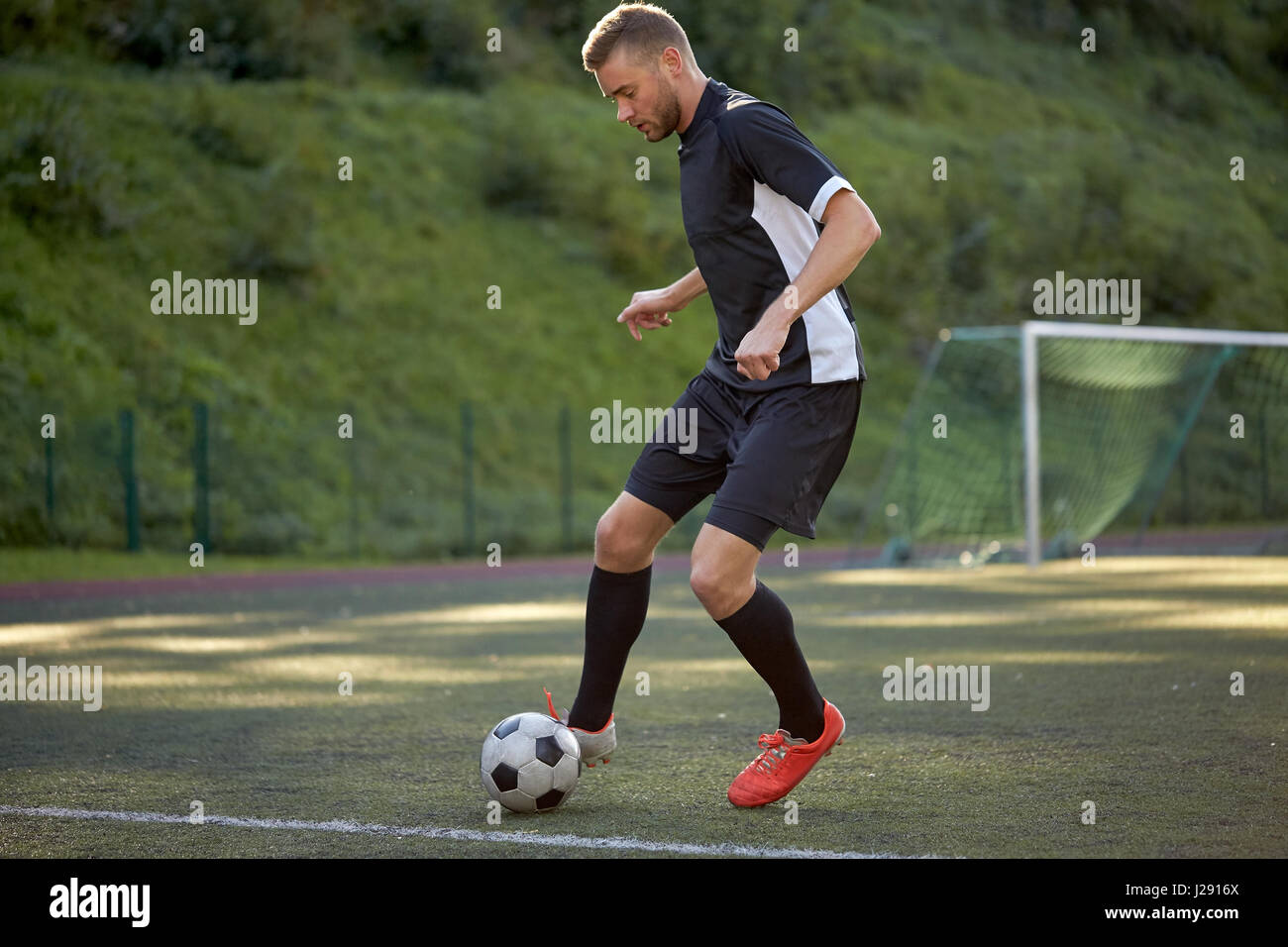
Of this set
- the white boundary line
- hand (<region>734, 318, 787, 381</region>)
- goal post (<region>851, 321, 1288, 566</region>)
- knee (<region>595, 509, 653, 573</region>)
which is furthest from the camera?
goal post (<region>851, 321, 1288, 566</region>)

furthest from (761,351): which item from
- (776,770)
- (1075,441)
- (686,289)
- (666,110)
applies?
(1075,441)

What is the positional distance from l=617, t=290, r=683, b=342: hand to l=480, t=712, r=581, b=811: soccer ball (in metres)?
1.39

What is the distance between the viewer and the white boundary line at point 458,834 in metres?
3.74

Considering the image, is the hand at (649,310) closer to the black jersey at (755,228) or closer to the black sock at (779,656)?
the black jersey at (755,228)

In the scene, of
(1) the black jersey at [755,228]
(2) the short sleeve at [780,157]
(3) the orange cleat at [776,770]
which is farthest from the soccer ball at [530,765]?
(2) the short sleeve at [780,157]

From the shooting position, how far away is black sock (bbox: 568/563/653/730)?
15.3 ft

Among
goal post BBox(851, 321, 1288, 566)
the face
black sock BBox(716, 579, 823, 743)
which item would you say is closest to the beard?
the face

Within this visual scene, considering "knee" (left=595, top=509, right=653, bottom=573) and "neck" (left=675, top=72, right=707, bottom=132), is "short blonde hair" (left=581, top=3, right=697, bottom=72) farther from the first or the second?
"knee" (left=595, top=509, right=653, bottom=573)

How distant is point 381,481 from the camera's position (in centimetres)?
2152

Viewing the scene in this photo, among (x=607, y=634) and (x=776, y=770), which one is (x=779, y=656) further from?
(x=607, y=634)
